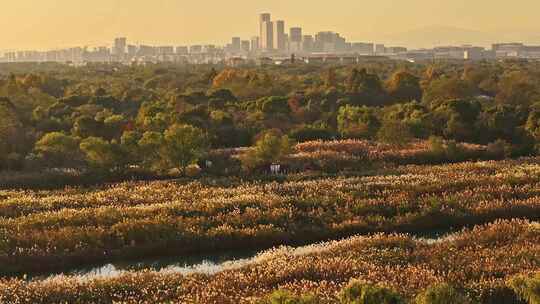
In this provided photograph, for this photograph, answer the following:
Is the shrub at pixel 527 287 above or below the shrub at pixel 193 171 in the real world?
above

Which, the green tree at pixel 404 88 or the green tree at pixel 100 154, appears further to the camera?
the green tree at pixel 404 88

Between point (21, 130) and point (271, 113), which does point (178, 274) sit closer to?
point (21, 130)

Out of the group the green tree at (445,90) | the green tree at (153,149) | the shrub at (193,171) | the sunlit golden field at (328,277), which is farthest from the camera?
the green tree at (445,90)

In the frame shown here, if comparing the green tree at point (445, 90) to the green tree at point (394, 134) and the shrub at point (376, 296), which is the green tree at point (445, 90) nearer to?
the green tree at point (394, 134)

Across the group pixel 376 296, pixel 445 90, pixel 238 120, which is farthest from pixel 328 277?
pixel 445 90

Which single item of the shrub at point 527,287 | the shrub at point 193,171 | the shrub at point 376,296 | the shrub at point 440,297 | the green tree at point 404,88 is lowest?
the shrub at point 193,171

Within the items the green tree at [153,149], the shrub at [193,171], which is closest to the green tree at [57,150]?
the green tree at [153,149]

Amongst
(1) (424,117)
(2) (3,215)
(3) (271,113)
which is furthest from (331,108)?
(2) (3,215)
